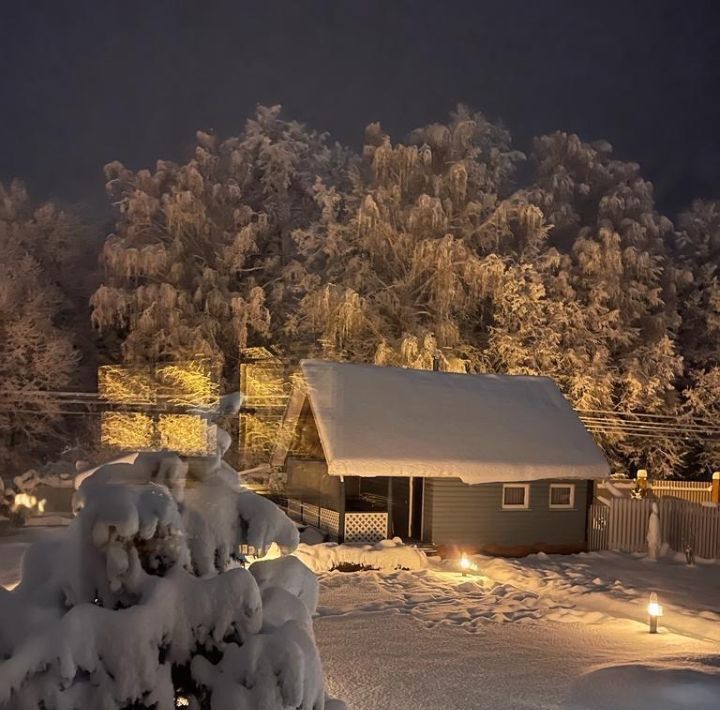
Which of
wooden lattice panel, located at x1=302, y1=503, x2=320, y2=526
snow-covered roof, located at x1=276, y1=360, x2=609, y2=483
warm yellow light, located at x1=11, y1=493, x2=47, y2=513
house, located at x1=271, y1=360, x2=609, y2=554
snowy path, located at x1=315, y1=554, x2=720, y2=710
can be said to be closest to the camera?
snowy path, located at x1=315, y1=554, x2=720, y2=710

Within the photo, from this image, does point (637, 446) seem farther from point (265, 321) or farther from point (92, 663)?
point (92, 663)

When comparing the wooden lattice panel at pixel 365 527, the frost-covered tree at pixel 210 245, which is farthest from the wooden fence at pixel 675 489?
the frost-covered tree at pixel 210 245

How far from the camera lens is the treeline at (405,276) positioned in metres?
31.6

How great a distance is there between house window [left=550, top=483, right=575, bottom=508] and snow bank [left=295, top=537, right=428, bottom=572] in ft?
14.5

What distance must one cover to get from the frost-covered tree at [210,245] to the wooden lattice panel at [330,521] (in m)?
12.6

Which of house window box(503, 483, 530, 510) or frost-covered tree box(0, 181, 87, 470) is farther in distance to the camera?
frost-covered tree box(0, 181, 87, 470)

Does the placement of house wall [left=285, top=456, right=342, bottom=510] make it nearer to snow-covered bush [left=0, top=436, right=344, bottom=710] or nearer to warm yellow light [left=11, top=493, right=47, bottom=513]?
warm yellow light [left=11, top=493, right=47, bottom=513]

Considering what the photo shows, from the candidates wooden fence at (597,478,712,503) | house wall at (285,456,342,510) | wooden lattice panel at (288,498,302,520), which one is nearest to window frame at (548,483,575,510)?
house wall at (285,456,342,510)

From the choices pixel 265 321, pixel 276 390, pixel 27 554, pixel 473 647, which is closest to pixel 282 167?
pixel 265 321

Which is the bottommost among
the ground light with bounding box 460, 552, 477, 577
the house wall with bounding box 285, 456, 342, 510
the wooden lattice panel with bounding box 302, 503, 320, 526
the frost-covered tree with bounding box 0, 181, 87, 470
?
the ground light with bounding box 460, 552, 477, 577

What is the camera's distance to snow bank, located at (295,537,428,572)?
17828mm

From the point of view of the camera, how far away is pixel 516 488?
2052 cm

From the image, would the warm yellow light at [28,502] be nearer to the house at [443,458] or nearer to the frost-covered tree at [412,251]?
the house at [443,458]

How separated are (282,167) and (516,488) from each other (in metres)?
20.5
